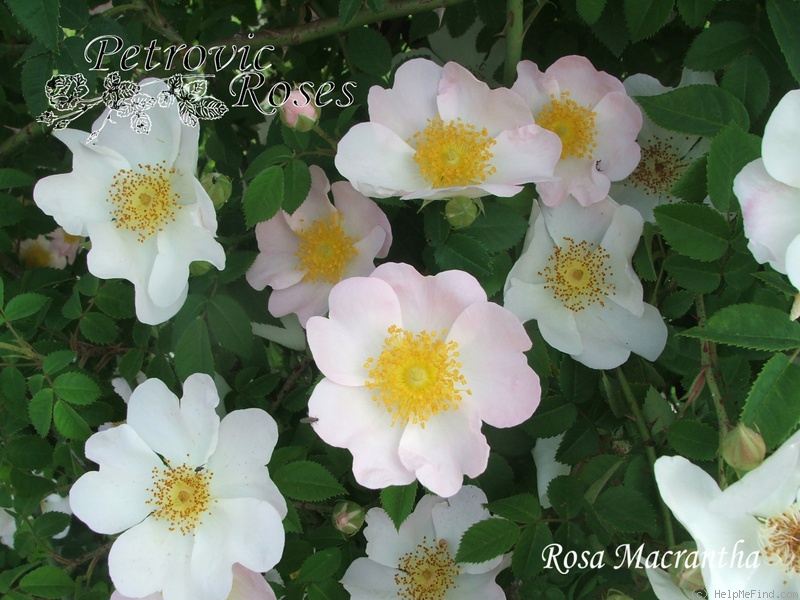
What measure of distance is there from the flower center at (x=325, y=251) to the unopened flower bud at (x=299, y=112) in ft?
0.56

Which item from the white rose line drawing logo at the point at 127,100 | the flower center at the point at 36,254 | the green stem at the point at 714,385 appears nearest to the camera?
the green stem at the point at 714,385

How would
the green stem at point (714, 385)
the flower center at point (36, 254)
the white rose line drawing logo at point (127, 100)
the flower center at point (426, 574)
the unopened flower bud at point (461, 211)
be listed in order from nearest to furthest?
1. the green stem at point (714, 385)
2. the unopened flower bud at point (461, 211)
3. the white rose line drawing logo at point (127, 100)
4. the flower center at point (426, 574)
5. the flower center at point (36, 254)

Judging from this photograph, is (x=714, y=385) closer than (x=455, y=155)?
Yes

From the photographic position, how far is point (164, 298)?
106 centimetres

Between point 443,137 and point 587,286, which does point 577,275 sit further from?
point 443,137

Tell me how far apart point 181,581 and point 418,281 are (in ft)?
1.83

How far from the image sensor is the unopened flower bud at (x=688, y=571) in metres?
0.88

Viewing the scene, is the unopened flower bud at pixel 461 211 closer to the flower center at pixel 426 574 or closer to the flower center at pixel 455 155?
the flower center at pixel 455 155

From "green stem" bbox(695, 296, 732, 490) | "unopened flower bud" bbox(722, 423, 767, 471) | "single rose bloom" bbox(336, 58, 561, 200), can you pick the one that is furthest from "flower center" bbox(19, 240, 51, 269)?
"unopened flower bud" bbox(722, 423, 767, 471)

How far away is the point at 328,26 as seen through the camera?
1.24m

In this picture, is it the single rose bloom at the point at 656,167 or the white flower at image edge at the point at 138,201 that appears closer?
the white flower at image edge at the point at 138,201

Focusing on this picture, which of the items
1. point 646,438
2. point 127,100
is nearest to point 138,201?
point 127,100

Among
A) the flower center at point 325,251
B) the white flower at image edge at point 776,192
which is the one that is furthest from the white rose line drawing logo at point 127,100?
the white flower at image edge at point 776,192

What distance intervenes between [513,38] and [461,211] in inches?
13.3
